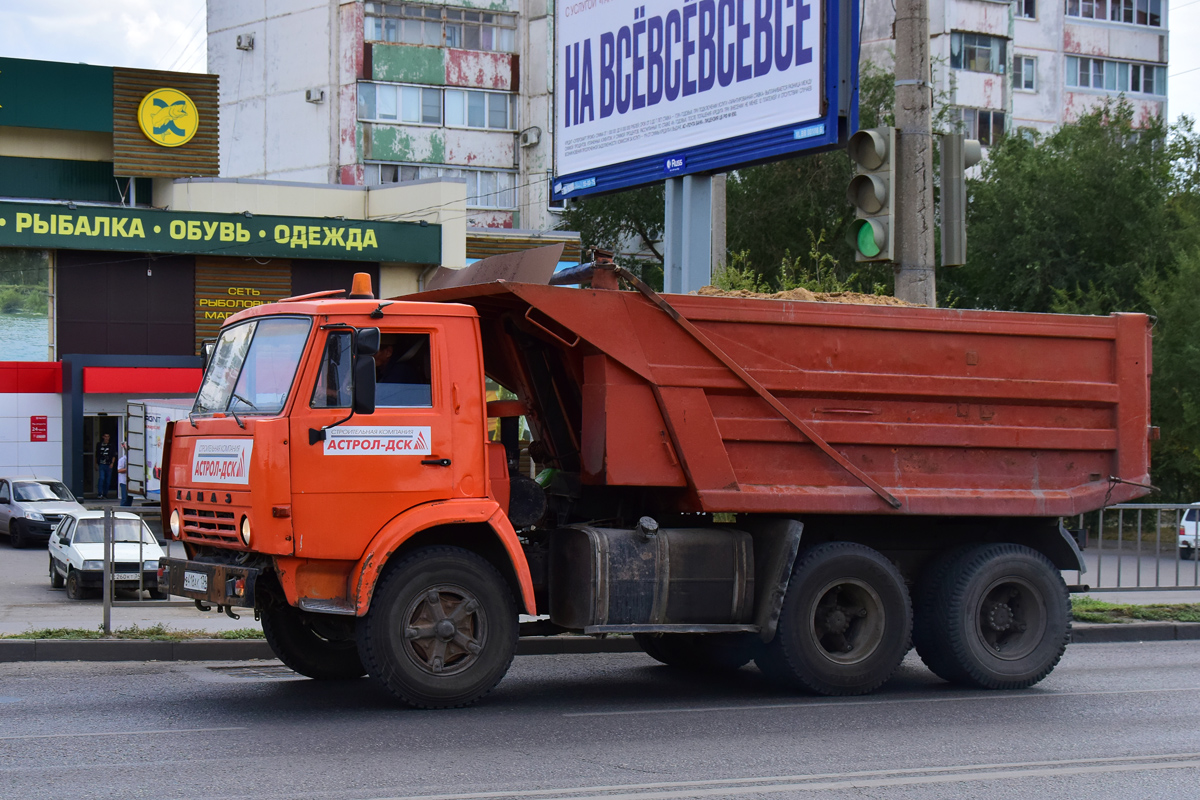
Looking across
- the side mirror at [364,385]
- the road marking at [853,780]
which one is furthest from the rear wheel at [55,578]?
the road marking at [853,780]

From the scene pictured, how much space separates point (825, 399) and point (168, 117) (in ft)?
103

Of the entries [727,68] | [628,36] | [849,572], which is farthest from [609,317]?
[628,36]

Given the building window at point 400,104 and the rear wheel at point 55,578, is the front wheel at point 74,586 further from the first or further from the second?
the building window at point 400,104

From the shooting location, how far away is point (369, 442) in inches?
334

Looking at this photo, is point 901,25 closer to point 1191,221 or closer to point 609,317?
point 609,317

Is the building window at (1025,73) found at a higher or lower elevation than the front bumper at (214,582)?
higher

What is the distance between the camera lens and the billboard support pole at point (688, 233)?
17953 mm

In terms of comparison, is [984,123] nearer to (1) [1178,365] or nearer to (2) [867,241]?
(1) [1178,365]

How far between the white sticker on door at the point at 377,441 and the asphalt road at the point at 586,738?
1656mm

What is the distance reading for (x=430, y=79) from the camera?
4791 cm

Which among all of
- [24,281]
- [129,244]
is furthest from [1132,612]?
[24,281]

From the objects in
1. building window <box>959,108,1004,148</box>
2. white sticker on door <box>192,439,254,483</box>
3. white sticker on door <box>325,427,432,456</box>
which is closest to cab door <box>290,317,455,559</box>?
white sticker on door <box>325,427,432,456</box>

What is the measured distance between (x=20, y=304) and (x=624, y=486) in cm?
2982

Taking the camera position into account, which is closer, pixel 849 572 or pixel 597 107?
pixel 849 572
